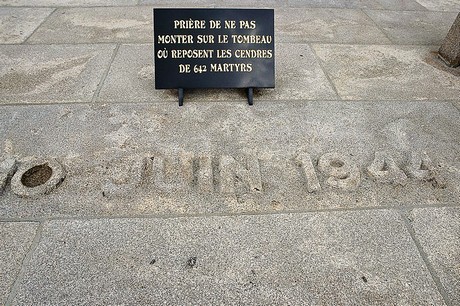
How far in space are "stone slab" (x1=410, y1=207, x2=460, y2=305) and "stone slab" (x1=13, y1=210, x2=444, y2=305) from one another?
0.29 feet

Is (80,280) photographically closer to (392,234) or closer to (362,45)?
(392,234)

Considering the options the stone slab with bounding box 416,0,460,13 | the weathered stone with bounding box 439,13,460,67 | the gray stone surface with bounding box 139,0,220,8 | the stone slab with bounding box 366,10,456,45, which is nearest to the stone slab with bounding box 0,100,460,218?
the weathered stone with bounding box 439,13,460,67

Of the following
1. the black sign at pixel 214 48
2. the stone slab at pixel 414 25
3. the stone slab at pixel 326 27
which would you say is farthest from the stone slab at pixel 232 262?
the stone slab at pixel 414 25

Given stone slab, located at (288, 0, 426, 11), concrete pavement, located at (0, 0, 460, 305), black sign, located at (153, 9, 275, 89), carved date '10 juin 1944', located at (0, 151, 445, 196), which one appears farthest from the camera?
stone slab, located at (288, 0, 426, 11)

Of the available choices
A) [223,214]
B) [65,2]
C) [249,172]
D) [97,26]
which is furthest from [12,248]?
[65,2]

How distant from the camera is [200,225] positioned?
93.4 inches

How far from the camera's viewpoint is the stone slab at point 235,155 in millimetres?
2543

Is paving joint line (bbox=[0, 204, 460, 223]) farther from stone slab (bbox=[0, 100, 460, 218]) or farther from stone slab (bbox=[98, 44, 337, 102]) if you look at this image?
stone slab (bbox=[98, 44, 337, 102])

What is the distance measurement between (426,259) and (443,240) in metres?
0.22

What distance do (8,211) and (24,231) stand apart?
23 cm

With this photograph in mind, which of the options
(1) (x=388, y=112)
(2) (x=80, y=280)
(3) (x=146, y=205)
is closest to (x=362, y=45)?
(1) (x=388, y=112)

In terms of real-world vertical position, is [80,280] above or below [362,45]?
below

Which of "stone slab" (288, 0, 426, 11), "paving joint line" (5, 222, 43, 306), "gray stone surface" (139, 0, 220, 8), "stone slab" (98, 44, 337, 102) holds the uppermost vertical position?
"stone slab" (288, 0, 426, 11)

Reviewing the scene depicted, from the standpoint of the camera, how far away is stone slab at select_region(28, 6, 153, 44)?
4.79m
